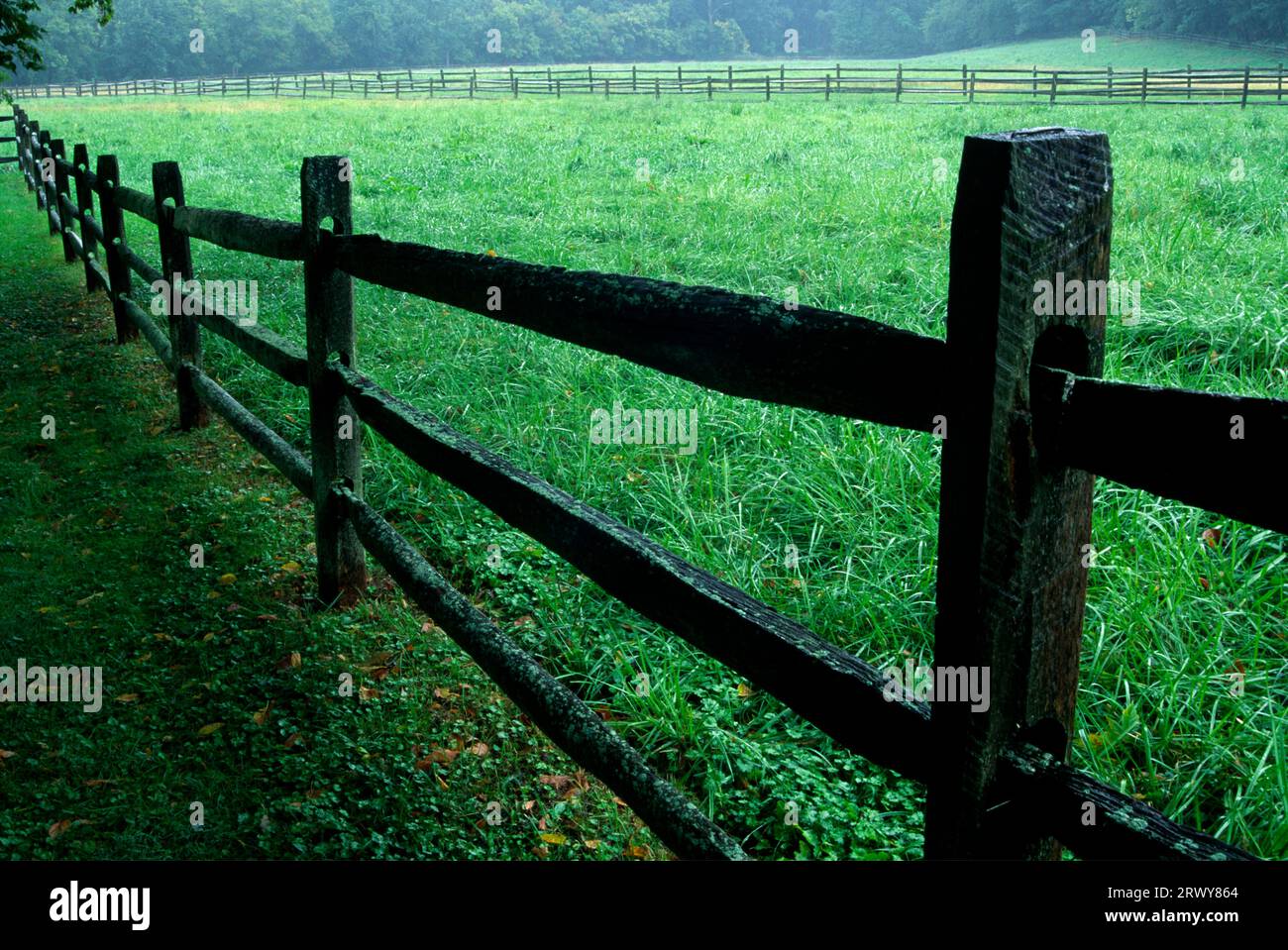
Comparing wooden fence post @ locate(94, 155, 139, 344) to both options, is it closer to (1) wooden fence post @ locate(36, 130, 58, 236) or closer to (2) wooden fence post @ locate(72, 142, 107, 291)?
(2) wooden fence post @ locate(72, 142, 107, 291)

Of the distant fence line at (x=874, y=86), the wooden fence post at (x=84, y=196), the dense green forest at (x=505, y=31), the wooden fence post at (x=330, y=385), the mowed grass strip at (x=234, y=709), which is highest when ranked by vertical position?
the dense green forest at (x=505, y=31)

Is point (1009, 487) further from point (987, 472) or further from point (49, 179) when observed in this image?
point (49, 179)

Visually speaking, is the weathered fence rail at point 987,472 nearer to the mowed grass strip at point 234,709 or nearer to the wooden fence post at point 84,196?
the mowed grass strip at point 234,709

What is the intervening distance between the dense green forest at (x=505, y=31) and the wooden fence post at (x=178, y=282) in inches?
2849

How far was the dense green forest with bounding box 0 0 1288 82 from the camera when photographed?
245 feet

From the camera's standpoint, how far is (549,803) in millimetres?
3117

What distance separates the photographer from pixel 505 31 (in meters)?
84.6

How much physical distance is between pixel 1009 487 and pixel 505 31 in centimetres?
9139

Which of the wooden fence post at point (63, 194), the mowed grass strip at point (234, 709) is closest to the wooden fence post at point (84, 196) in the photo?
the wooden fence post at point (63, 194)

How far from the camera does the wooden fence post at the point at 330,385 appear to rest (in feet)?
12.8

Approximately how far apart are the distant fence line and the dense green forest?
1001 inches

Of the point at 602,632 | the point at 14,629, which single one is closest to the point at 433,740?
the point at 602,632
